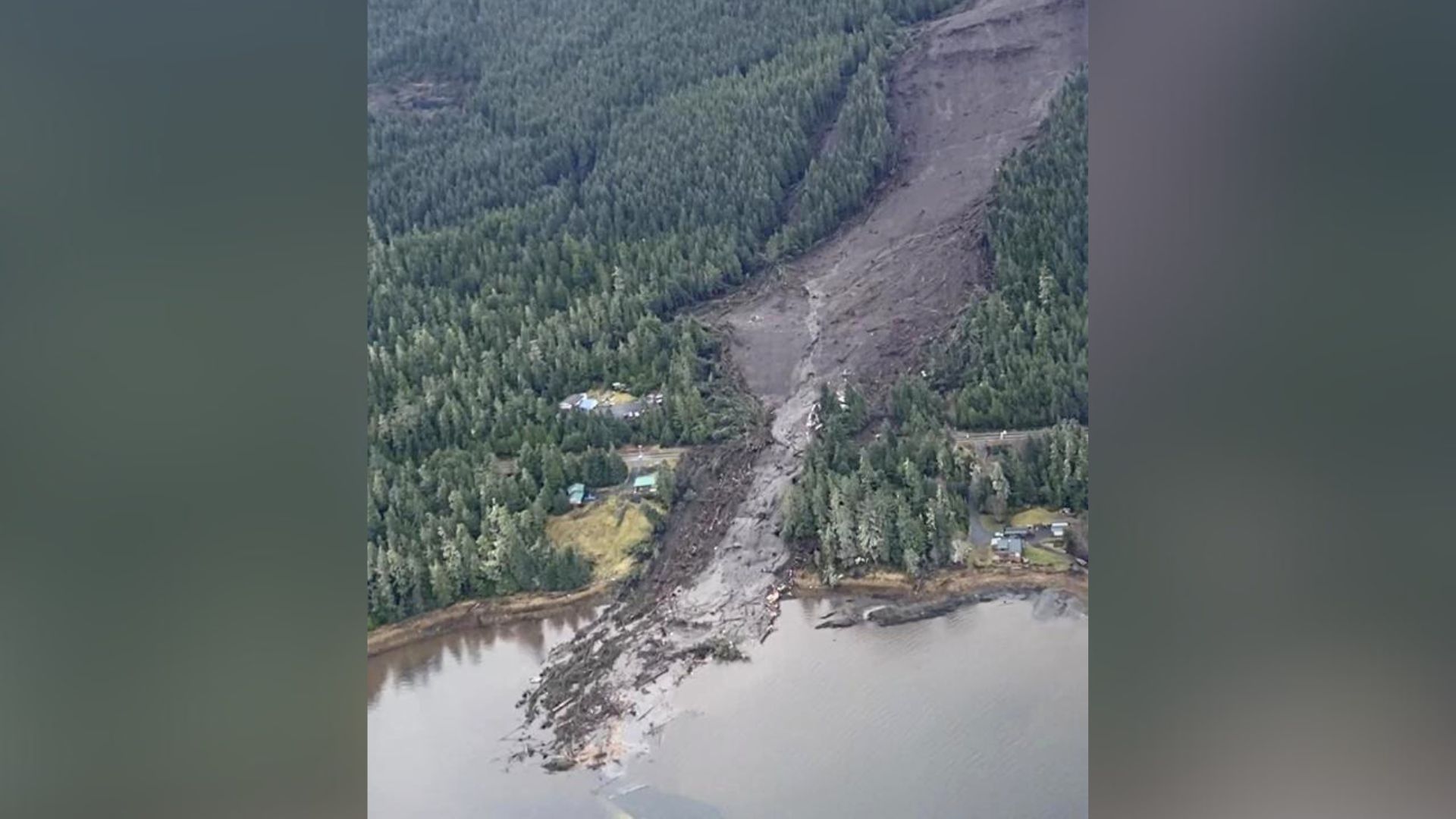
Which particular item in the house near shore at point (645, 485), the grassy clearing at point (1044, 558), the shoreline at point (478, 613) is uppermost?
the house near shore at point (645, 485)

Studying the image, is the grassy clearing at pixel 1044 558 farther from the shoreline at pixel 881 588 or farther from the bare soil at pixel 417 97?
the bare soil at pixel 417 97

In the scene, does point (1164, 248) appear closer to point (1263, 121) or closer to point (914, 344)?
point (1263, 121)

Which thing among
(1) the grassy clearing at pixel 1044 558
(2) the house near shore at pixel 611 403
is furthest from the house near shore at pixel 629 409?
(1) the grassy clearing at pixel 1044 558

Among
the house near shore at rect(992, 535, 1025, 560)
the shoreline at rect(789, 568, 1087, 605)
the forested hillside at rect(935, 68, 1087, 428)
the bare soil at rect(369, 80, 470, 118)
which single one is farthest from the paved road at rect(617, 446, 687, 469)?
the bare soil at rect(369, 80, 470, 118)

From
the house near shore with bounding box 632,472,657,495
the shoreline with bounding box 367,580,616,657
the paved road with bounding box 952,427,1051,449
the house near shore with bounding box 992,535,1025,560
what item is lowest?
the shoreline with bounding box 367,580,616,657

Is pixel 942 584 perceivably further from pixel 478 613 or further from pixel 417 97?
pixel 417 97

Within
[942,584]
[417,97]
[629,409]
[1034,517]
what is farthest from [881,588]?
[417,97]

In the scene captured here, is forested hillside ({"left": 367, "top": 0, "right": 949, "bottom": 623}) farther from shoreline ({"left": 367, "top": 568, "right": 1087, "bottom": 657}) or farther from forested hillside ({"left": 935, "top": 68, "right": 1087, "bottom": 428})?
forested hillside ({"left": 935, "top": 68, "right": 1087, "bottom": 428})
